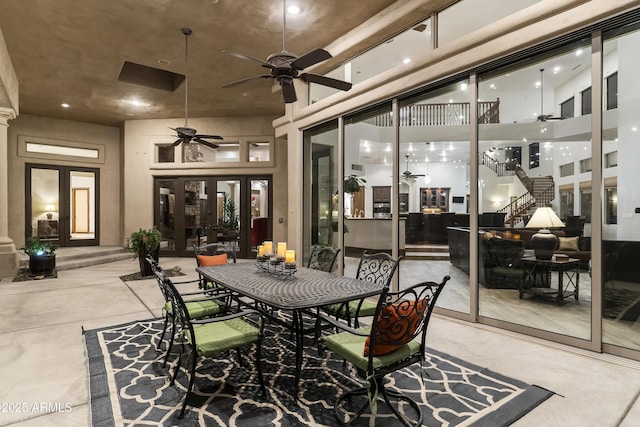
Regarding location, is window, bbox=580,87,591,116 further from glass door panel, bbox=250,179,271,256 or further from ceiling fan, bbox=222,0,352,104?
glass door panel, bbox=250,179,271,256

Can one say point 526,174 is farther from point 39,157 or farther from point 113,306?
point 39,157

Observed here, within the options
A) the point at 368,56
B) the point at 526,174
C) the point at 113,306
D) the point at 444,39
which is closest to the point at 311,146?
the point at 368,56

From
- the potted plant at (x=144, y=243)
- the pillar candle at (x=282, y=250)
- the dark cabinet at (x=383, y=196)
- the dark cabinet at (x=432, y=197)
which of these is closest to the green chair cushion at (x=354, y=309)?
the pillar candle at (x=282, y=250)

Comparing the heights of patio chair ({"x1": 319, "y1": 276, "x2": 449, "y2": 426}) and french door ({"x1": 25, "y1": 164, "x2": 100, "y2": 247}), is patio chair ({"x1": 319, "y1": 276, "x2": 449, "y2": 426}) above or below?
below

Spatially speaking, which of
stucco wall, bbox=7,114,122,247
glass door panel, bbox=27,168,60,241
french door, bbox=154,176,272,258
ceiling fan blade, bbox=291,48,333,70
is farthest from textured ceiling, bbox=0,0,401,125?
french door, bbox=154,176,272,258

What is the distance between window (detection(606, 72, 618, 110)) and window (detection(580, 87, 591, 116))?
0.45 ft

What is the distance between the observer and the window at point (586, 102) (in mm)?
3098

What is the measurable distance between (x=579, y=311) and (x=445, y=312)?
1.33 metres

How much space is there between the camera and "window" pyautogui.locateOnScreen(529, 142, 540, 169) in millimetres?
3846

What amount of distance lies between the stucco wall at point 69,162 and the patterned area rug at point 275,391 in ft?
26.1

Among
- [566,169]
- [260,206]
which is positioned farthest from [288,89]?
[260,206]

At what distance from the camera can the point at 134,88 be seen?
708cm

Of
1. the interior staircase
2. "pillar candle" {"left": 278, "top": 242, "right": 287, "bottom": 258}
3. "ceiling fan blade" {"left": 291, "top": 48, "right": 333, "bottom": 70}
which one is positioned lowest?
the interior staircase

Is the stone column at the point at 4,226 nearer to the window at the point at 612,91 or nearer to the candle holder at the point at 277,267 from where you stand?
the candle holder at the point at 277,267
